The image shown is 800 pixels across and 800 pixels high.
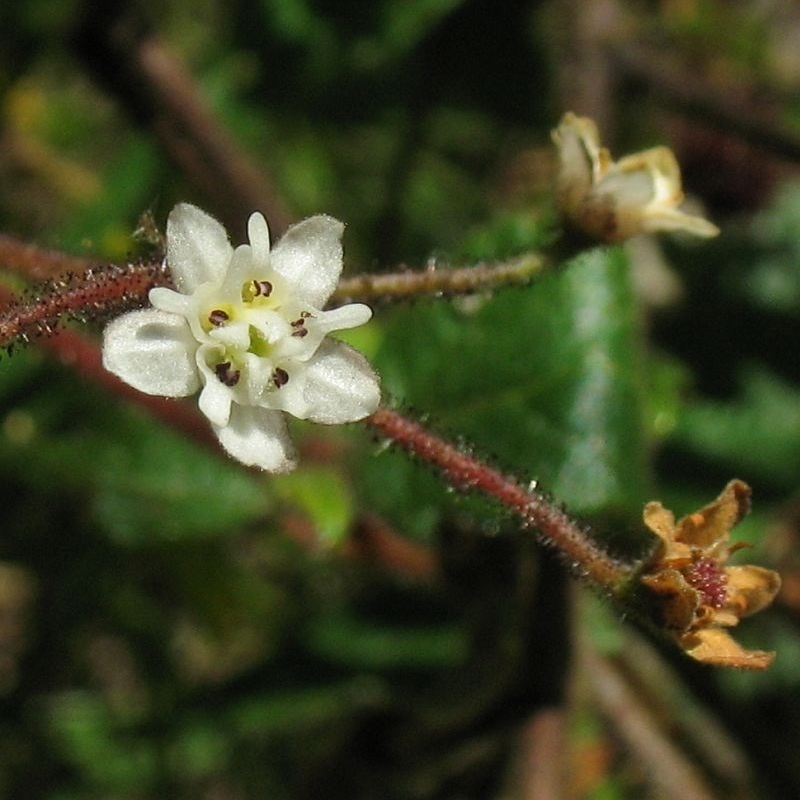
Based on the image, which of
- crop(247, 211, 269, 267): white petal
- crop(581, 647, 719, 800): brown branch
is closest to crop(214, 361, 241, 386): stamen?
crop(247, 211, 269, 267): white petal

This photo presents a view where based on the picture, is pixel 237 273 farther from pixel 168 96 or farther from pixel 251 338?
pixel 168 96

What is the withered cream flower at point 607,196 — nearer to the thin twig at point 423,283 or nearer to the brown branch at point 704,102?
the thin twig at point 423,283

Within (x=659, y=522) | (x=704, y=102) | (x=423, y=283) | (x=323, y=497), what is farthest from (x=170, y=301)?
(x=704, y=102)

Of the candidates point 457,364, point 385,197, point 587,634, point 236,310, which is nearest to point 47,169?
point 385,197

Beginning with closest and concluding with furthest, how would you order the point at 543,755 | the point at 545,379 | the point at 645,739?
the point at 543,755, the point at 545,379, the point at 645,739

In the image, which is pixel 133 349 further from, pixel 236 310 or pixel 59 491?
pixel 59 491

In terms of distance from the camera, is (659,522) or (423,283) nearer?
(659,522)

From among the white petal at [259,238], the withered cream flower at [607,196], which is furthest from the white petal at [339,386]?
the withered cream flower at [607,196]
